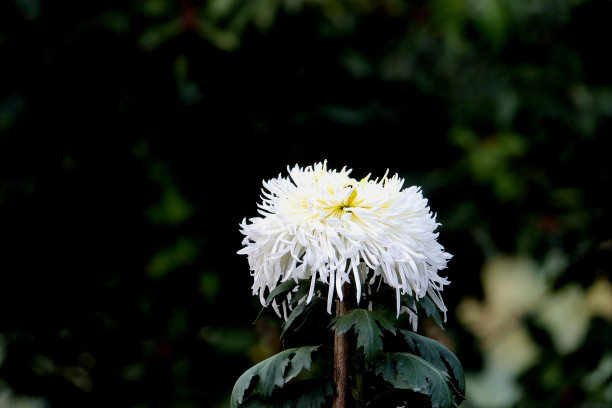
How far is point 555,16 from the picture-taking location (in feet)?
7.11

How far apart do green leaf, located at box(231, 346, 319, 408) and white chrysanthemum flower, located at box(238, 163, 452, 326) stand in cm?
6

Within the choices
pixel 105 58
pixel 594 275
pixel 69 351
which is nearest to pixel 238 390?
pixel 594 275

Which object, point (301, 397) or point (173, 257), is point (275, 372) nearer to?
point (301, 397)

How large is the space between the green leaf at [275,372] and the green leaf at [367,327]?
4 cm

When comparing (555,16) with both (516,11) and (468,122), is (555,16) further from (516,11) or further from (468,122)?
(468,122)

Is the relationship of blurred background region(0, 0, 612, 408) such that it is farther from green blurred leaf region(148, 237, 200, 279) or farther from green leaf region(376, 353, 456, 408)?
green leaf region(376, 353, 456, 408)

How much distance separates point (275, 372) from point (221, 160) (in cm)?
147

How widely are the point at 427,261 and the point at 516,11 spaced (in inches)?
61.2

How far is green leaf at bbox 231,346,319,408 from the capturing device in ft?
2.07

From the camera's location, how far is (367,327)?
60cm

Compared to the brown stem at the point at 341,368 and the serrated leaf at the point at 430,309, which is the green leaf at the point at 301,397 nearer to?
the brown stem at the point at 341,368

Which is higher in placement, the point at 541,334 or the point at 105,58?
the point at 105,58

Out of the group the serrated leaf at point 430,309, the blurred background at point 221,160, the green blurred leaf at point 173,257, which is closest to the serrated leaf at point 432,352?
the serrated leaf at point 430,309

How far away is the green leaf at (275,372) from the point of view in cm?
63
